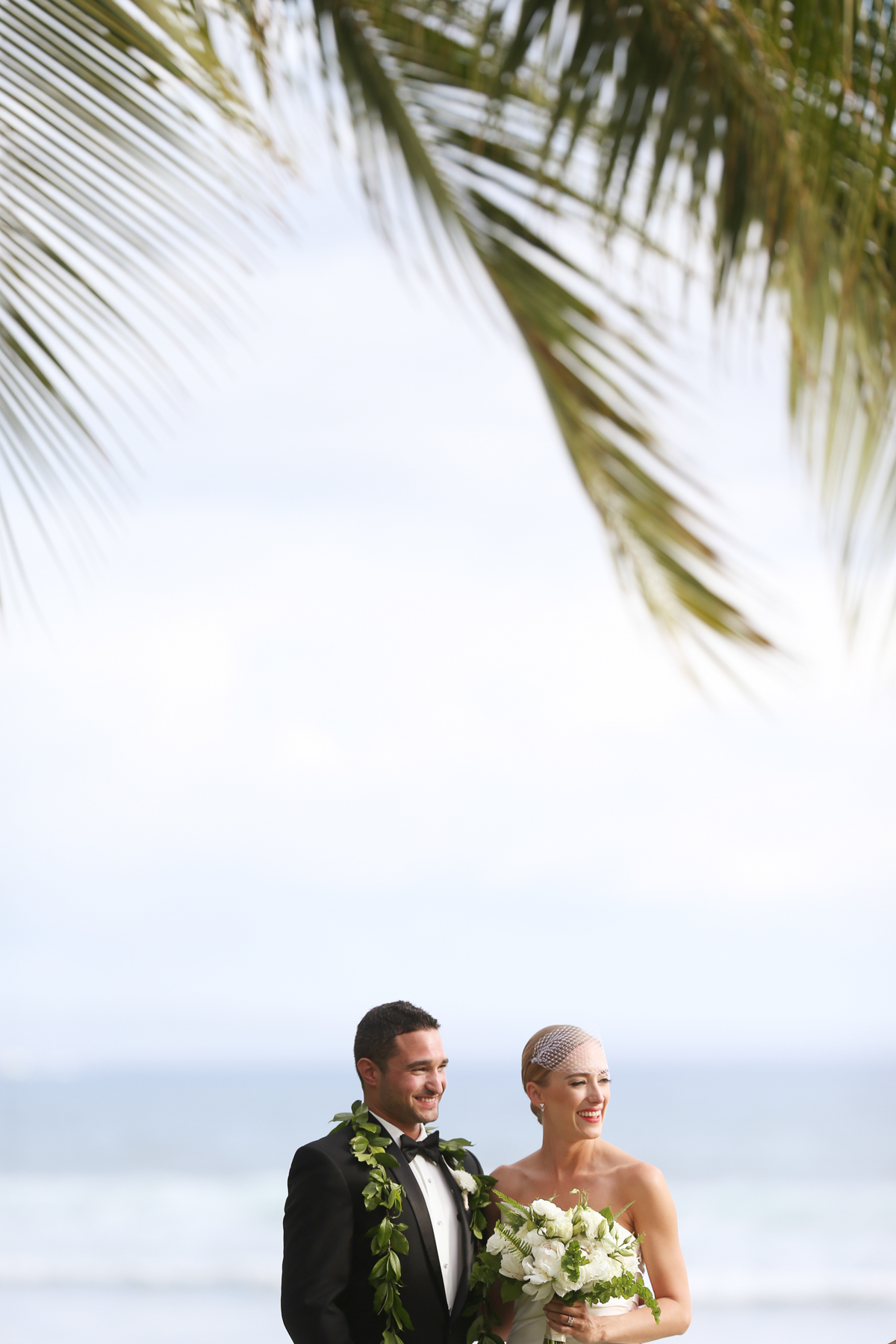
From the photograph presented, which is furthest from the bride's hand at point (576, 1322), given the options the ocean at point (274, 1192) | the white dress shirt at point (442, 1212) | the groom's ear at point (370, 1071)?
the ocean at point (274, 1192)

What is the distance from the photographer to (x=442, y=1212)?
3338 millimetres

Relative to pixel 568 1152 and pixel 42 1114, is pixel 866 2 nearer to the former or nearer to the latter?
pixel 568 1152

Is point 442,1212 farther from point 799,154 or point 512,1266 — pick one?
point 799,154

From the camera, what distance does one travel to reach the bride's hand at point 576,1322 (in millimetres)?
3225

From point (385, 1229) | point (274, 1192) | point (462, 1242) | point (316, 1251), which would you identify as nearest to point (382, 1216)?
point (385, 1229)

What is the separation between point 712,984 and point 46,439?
5593 cm

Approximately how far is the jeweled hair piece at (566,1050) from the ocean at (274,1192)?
55.8 feet

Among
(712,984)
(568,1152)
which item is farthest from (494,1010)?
(568,1152)

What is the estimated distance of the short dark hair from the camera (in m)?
3.27

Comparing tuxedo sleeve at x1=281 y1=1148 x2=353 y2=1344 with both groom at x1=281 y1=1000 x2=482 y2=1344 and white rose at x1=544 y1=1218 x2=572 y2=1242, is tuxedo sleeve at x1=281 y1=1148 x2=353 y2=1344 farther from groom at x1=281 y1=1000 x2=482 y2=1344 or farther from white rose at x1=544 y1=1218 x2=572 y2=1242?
white rose at x1=544 y1=1218 x2=572 y2=1242

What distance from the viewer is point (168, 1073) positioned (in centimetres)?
4891

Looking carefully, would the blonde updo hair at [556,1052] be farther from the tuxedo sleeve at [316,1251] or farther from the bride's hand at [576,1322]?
the tuxedo sleeve at [316,1251]

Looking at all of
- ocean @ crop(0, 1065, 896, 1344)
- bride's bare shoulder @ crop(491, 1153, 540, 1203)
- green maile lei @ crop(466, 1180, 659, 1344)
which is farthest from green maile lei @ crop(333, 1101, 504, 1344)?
ocean @ crop(0, 1065, 896, 1344)

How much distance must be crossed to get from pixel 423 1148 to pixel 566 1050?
0.43m
